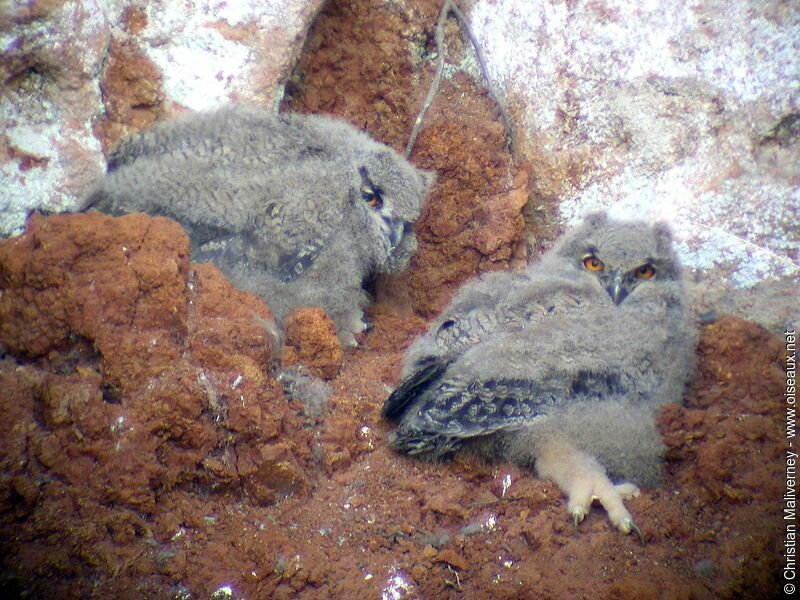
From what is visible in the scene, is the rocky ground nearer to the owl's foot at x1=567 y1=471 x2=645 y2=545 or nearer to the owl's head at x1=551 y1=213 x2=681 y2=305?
the owl's foot at x1=567 y1=471 x2=645 y2=545

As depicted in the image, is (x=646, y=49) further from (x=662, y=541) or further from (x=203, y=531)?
(x=203, y=531)

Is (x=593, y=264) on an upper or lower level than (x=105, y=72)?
lower

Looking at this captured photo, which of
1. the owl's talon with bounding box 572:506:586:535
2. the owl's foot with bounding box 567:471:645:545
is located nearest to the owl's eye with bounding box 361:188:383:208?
the owl's foot with bounding box 567:471:645:545

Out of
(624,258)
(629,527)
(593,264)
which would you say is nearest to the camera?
(629,527)

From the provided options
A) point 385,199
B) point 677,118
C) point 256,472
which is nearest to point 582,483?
point 256,472

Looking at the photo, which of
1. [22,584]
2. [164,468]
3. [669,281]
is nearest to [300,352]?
[164,468]

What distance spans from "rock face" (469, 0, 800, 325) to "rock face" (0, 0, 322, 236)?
5.10 feet

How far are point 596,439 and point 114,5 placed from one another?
3.51 meters

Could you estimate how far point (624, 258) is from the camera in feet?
12.7

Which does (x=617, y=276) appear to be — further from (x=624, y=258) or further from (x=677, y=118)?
(x=677, y=118)

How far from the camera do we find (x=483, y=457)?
126 inches

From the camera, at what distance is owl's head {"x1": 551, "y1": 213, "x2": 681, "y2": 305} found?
387 cm

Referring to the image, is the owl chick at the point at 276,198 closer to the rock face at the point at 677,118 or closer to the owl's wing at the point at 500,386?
the owl's wing at the point at 500,386

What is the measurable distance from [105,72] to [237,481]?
255 cm
